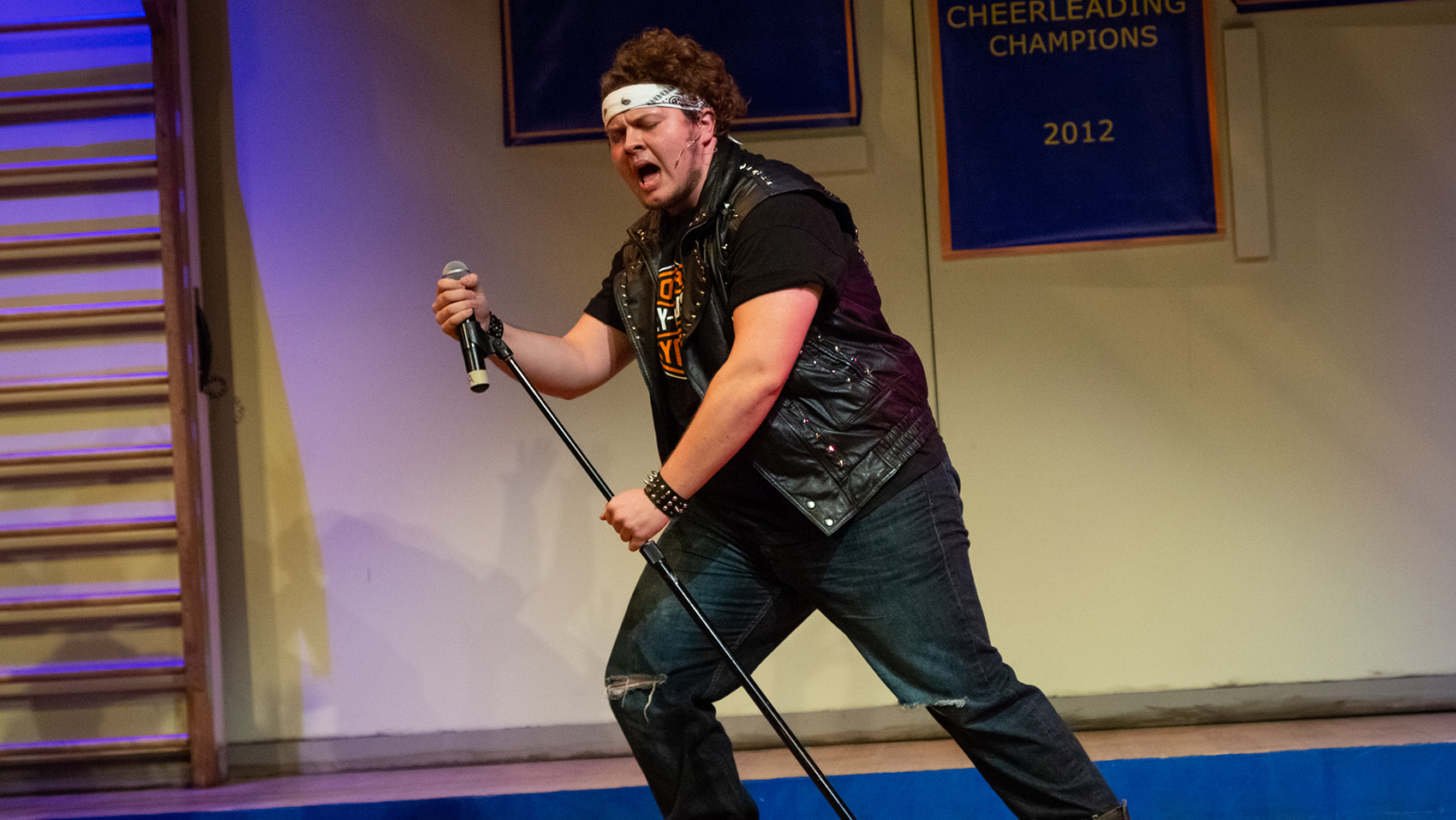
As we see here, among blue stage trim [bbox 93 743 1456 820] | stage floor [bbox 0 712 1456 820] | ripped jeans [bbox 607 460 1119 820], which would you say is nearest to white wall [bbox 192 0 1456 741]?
stage floor [bbox 0 712 1456 820]

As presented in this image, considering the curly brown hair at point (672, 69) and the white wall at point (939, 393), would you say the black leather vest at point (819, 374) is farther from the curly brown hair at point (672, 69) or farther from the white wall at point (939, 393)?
the white wall at point (939, 393)

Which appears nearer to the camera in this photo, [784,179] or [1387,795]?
[784,179]

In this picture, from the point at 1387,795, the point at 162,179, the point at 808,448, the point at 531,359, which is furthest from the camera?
the point at 162,179

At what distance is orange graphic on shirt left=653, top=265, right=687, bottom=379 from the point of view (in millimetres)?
1939

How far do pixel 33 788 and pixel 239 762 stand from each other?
58 cm

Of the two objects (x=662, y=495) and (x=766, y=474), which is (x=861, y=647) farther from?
(x=662, y=495)

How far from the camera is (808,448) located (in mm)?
1823

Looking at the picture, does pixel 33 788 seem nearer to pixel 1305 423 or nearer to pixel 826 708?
pixel 826 708

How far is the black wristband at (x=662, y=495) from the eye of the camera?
1.75 m

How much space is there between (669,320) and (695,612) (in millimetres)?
502

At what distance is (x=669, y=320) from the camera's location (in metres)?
1.95

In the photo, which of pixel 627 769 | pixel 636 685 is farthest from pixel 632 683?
pixel 627 769

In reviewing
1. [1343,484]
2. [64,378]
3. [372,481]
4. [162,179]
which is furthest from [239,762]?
[1343,484]

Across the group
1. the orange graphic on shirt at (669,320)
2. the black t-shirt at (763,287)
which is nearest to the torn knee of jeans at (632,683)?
the black t-shirt at (763,287)
